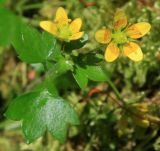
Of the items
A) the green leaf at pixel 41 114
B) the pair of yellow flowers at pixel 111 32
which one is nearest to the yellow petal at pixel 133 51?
the pair of yellow flowers at pixel 111 32

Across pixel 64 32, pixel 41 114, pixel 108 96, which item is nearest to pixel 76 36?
pixel 64 32

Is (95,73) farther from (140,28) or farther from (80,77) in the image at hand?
(140,28)

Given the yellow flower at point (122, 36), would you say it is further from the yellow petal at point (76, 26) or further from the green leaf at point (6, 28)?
the green leaf at point (6, 28)

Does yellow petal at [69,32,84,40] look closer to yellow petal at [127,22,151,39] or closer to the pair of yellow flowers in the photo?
the pair of yellow flowers

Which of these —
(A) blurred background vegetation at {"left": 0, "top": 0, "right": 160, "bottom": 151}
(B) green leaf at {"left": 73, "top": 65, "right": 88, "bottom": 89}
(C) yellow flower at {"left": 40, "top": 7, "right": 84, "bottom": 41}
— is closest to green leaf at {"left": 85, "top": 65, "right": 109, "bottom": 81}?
(B) green leaf at {"left": 73, "top": 65, "right": 88, "bottom": 89}

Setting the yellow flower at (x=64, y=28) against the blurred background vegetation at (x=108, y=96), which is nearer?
the yellow flower at (x=64, y=28)

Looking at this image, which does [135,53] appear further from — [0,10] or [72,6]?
[72,6]
